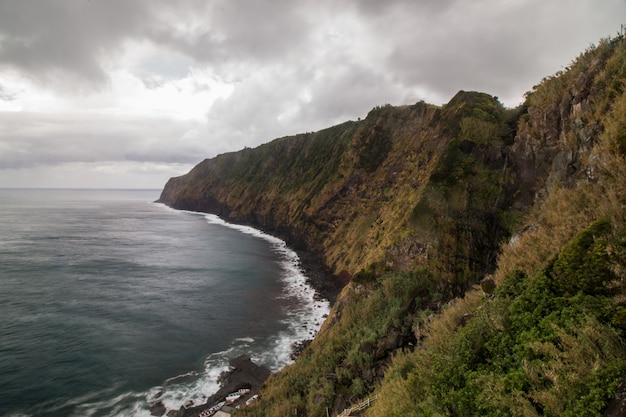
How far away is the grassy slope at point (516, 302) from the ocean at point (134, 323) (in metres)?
9.49

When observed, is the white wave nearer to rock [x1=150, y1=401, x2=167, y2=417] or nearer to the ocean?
the ocean

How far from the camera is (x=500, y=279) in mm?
9219

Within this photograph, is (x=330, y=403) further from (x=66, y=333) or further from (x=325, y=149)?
(x=325, y=149)

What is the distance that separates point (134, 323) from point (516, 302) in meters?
30.7

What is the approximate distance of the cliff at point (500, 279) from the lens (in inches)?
224

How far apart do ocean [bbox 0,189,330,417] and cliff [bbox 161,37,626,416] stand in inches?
359

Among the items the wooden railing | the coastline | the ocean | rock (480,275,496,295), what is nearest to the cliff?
rock (480,275,496,295)

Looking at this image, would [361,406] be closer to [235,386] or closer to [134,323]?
[235,386]

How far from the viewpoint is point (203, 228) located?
86.4m

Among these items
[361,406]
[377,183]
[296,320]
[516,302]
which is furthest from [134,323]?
[377,183]

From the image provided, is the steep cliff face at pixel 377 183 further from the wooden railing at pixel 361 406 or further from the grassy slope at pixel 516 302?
the wooden railing at pixel 361 406

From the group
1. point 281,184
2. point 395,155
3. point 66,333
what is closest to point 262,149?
point 281,184

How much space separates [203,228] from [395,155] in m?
58.7

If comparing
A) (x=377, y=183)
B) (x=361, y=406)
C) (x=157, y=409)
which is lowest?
(x=157, y=409)
